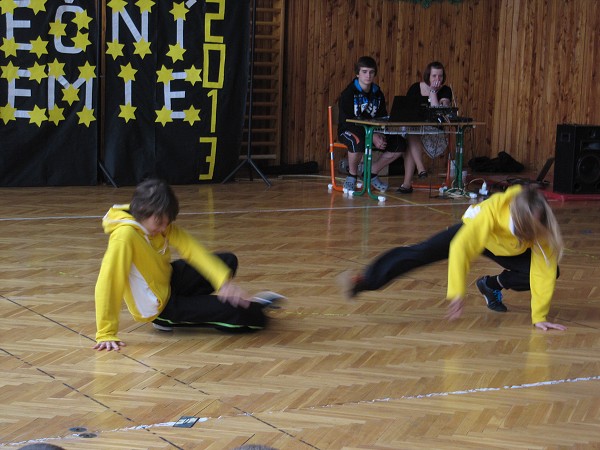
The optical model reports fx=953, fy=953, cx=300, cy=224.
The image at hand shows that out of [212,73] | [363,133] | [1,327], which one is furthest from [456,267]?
[212,73]

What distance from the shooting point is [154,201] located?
12.7ft

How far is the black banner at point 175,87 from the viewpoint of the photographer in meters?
8.66

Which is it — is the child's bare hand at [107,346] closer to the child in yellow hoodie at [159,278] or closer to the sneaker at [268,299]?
the child in yellow hoodie at [159,278]

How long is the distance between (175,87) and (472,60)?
3.89 m

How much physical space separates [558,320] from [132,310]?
81.0 inches

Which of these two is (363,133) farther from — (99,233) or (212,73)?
(99,233)

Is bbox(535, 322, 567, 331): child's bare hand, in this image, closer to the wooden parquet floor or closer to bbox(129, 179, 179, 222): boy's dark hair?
the wooden parquet floor

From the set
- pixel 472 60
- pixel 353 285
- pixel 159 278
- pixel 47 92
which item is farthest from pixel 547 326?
pixel 472 60

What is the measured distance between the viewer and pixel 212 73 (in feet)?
29.6

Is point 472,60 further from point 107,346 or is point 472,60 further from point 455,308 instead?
point 107,346

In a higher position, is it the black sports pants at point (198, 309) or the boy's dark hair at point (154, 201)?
the boy's dark hair at point (154, 201)

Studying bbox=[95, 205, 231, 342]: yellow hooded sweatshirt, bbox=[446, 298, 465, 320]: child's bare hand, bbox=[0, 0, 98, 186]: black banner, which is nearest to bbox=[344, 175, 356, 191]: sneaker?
bbox=[0, 0, 98, 186]: black banner

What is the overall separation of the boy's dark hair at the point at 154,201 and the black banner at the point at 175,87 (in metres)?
4.94

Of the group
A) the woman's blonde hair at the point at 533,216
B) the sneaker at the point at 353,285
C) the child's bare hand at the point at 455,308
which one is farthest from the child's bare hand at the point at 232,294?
the woman's blonde hair at the point at 533,216
